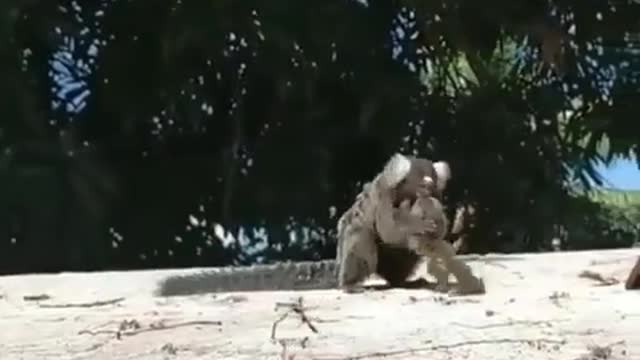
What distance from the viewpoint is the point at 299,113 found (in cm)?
679

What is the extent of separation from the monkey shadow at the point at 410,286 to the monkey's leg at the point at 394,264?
0.13 feet

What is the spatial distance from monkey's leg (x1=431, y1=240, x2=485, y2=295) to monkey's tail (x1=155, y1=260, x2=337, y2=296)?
45 cm

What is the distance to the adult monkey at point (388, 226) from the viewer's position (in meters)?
2.89

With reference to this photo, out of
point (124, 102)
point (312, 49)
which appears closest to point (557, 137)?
point (312, 49)

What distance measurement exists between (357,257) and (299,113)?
3.76 meters

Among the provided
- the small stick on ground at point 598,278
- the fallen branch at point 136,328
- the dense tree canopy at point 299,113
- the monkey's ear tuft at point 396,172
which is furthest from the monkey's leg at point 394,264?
the dense tree canopy at point 299,113

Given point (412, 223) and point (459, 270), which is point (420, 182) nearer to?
point (412, 223)

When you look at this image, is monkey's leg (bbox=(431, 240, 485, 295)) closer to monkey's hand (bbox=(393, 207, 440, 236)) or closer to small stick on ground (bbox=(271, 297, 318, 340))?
monkey's hand (bbox=(393, 207, 440, 236))

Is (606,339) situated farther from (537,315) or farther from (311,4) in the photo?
(311,4)

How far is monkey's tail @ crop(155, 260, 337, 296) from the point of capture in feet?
10.4

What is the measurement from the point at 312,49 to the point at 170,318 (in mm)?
4443

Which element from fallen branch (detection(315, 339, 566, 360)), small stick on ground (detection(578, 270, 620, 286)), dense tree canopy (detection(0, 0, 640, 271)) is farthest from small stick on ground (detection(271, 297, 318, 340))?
dense tree canopy (detection(0, 0, 640, 271))

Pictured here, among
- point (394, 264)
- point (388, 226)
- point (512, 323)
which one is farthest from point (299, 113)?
point (512, 323)

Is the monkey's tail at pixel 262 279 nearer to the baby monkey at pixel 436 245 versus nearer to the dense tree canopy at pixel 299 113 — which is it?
the baby monkey at pixel 436 245
